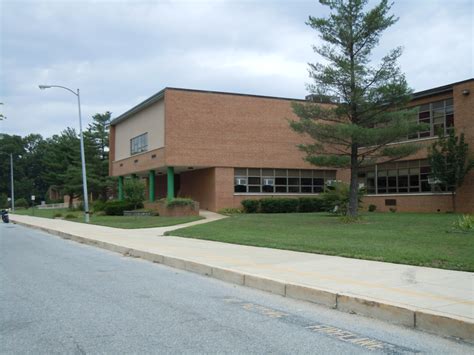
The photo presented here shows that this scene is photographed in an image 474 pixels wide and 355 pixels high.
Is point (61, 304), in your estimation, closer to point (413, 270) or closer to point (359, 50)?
point (413, 270)

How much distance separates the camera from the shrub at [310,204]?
40.4 metres

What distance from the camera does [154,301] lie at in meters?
8.38

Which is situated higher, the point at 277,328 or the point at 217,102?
the point at 217,102

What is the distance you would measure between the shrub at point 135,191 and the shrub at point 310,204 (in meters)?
12.8

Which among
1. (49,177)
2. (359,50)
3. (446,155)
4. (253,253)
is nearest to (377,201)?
(446,155)

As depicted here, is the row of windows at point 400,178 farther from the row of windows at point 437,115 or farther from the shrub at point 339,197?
the shrub at point 339,197

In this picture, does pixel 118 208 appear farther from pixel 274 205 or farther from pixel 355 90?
pixel 355 90

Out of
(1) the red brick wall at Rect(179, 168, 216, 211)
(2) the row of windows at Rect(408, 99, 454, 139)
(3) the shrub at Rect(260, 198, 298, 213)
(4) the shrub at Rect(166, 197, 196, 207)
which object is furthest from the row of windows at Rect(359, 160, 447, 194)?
(4) the shrub at Rect(166, 197, 196, 207)

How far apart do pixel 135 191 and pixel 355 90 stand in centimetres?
2277

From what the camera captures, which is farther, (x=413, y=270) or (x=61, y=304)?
(x=413, y=270)

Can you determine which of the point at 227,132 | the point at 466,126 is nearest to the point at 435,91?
the point at 466,126

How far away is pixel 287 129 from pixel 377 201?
9217 mm

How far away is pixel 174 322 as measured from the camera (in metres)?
6.92

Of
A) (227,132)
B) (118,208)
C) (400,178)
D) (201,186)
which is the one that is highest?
(227,132)
